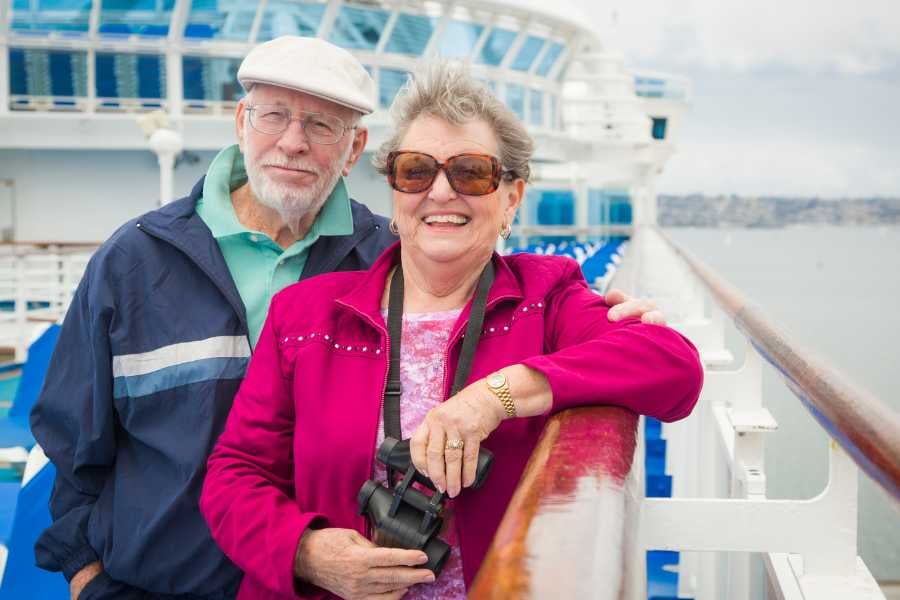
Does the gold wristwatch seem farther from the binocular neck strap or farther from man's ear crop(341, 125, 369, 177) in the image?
man's ear crop(341, 125, 369, 177)

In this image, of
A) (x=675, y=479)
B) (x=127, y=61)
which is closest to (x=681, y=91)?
(x=127, y=61)

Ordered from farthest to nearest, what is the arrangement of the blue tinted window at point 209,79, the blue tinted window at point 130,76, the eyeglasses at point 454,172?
1. the blue tinted window at point 209,79
2. the blue tinted window at point 130,76
3. the eyeglasses at point 454,172

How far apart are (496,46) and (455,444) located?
711 inches

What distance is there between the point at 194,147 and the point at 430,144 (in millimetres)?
14186

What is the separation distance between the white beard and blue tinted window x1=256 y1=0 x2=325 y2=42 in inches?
561

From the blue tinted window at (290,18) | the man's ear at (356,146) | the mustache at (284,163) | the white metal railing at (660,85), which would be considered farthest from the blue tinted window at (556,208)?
the mustache at (284,163)

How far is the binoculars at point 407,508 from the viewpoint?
1456mm

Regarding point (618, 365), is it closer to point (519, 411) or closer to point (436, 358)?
point (519, 411)

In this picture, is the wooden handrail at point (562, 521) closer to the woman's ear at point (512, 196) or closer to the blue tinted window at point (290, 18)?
the woman's ear at point (512, 196)

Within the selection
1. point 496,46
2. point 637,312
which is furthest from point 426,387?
point 496,46

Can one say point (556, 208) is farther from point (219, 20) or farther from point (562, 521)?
point (562, 521)

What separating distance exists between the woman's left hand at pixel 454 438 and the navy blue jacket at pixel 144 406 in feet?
2.71

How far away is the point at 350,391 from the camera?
1707 millimetres

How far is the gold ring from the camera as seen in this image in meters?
1.42
